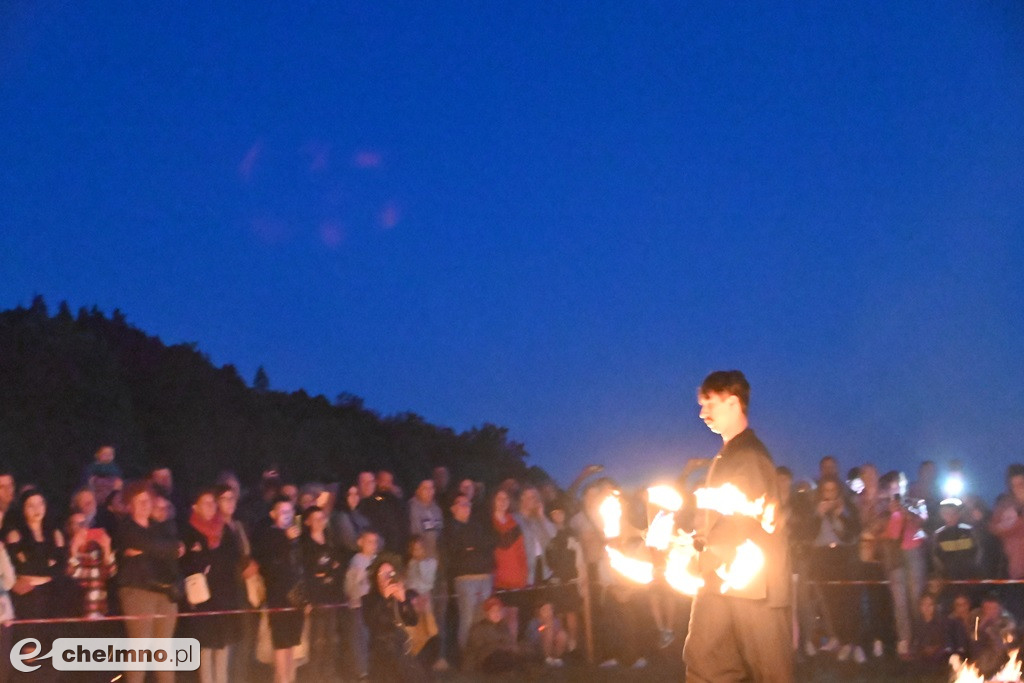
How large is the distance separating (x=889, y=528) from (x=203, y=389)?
22.0 m

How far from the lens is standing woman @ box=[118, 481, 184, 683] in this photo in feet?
33.6

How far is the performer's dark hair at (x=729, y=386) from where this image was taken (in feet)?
22.3

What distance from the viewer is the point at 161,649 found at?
10.4m

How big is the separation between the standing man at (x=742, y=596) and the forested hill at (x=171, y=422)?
51.5ft

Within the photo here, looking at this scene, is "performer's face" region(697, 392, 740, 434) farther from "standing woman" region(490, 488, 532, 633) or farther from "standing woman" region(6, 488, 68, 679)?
"standing woman" region(490, 488, 532, 633)

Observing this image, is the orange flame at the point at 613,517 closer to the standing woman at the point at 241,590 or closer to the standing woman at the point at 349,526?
the standing woman at the point at 241,590

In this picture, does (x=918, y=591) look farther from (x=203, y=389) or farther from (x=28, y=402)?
(x=203, y=389)

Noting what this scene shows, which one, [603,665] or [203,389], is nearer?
[603,665]

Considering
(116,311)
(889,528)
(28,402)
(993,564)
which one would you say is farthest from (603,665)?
(116,311)

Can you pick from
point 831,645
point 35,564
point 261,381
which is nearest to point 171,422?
point 261,381

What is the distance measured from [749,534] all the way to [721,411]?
674mm

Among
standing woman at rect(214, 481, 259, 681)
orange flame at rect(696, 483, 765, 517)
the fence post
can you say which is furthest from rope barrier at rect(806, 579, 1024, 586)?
orange flame at rect(696, 483, 765, 517)

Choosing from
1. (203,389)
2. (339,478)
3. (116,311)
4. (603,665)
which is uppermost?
(116,311)

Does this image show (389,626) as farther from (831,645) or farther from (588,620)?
(831,645)
